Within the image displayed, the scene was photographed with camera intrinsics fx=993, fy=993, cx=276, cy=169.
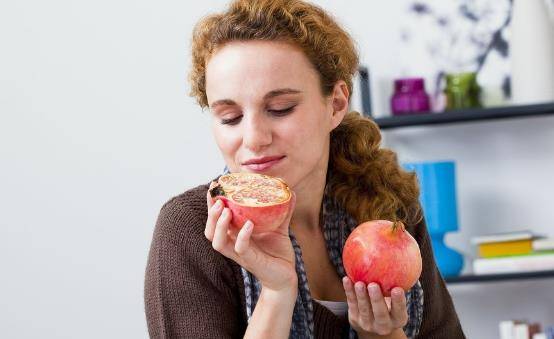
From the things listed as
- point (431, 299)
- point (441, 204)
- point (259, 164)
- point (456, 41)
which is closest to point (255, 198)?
point (259, 164)

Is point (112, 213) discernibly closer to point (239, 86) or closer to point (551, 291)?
point (551, 291)

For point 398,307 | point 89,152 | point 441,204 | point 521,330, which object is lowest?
point 521,330

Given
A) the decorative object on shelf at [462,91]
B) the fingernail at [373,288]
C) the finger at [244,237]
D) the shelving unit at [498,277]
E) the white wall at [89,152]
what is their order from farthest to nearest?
the white wall at [89,152], the decorative object on shelf at [462,91], the shelving unit at [498,277], the fingernail at [373,288], the finger at [244,237]

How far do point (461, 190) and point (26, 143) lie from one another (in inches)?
→ 62.3

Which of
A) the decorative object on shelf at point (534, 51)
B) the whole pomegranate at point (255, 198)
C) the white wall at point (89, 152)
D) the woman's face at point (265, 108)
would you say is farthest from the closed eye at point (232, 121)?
the white wall at point (89, 152)

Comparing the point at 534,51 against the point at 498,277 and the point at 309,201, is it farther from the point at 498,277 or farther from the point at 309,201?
the point at 309,201

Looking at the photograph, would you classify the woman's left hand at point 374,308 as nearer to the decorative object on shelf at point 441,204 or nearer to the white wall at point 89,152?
the decorative object on shelf at point 441,204

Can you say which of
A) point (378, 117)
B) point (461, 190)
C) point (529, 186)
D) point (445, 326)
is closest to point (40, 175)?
point (378, 117)

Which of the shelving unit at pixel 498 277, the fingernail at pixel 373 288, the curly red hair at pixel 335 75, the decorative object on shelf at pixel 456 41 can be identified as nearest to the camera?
the fingernail at pixel 373 288

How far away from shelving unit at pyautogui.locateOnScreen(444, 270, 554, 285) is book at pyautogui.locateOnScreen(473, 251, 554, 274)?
2 centimetres

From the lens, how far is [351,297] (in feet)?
5.32

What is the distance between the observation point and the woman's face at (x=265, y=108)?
1601 mm

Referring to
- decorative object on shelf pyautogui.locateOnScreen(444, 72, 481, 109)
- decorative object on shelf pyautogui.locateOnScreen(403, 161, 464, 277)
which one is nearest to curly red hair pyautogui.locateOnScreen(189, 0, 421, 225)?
decorative object on shelf pyautogui.locateOnScreen(403, 161, 464, 277)

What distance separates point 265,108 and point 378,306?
369mm
